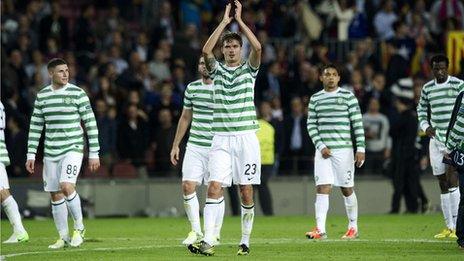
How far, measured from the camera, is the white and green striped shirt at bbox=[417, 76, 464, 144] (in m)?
20.9

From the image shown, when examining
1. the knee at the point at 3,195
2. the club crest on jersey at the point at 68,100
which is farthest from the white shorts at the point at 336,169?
the knee at the point at 3,195

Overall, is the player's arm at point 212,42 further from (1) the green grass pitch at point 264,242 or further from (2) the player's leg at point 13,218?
(2) the player's leg at point 13,218

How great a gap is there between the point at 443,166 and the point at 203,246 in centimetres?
494

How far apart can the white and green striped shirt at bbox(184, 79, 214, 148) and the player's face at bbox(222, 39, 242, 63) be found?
7.15 ft

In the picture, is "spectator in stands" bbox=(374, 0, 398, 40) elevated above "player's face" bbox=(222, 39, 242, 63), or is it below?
above

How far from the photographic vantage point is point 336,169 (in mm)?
20922

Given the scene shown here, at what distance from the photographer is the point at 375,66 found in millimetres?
33969

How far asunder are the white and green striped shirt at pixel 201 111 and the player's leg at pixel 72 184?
5.63ft

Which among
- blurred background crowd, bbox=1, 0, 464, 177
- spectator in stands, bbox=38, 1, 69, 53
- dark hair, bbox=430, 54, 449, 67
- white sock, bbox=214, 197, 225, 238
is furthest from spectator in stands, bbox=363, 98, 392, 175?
white sock, bbox=214, 197, 225, 238

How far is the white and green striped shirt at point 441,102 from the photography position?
20859 millimetres

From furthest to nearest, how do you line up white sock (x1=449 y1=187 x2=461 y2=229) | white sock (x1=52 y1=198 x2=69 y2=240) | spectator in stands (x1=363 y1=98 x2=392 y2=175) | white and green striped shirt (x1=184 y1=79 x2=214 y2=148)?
spectator in stands (x1=363 y1=98 x2=392 y2=175) → white sock (x1=449 y1=187 x2=461 y2=229) → white and green striped shirt (x1=184 y1=79 x2=214 y2=148) → white sock (x1=52 y1=198 x2=69 y2=240)

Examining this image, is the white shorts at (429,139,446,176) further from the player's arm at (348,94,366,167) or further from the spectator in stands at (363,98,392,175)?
the spectator in stands at (363,98,392,175)

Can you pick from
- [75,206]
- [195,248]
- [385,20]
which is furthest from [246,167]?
[385,20]

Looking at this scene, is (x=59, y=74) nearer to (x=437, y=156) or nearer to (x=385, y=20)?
(x=437, y=156)
